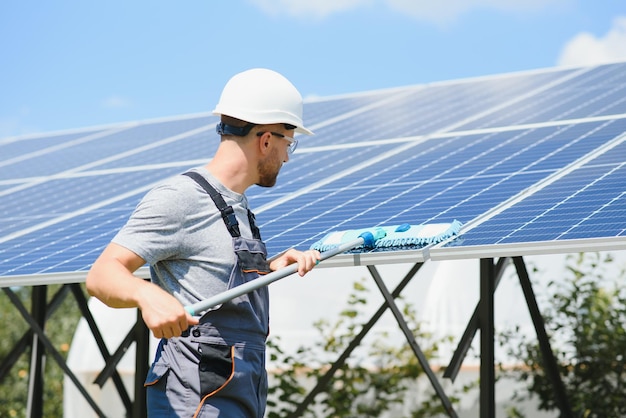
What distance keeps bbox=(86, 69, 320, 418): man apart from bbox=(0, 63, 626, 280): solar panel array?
130 centimetres

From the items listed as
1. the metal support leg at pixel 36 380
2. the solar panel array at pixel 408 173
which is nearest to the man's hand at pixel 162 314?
the solar panel array at pixel 408 173

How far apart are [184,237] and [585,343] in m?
7.82

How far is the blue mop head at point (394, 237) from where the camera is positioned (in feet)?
16.3

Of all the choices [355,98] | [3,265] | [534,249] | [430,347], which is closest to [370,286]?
[430,347]

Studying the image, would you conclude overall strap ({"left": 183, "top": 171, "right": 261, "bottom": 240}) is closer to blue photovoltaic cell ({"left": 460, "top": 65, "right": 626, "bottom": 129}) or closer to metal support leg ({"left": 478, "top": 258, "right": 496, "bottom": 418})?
metal support leg ({"left": 478, "top": 258, "right": 496, "bottom": 418})

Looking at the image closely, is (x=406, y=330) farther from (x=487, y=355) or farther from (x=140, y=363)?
(x=140, y=363)

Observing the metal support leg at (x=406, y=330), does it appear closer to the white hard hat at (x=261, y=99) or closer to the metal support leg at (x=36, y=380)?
the white hard hat at (x=261, y=99)

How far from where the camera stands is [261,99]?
13.1 ft

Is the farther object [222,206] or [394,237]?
[394,237]

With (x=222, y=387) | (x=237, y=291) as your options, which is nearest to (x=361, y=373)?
(x=222, y=387)

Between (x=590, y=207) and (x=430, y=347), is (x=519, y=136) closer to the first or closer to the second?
(x=590, y=207)

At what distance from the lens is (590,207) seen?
575 cm

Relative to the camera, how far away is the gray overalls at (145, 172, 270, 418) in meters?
3.80

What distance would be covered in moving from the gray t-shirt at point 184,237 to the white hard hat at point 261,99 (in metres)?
0.26
